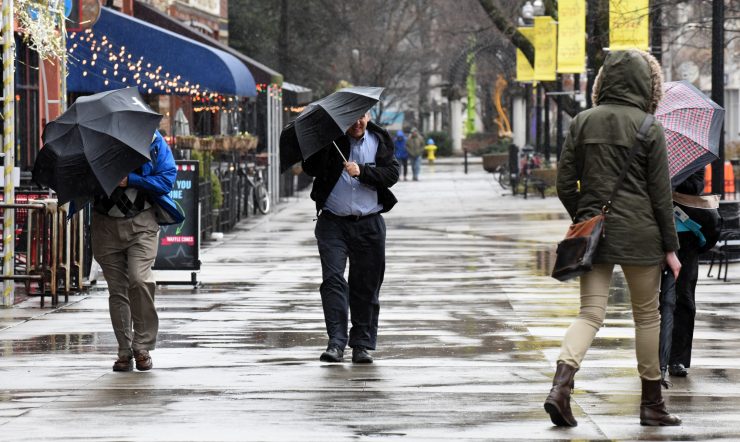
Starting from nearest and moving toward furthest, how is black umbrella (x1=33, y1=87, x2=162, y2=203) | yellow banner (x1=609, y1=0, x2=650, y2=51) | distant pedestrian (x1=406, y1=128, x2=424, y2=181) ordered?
black umbrella (x1=33, y1=87, x2=162, y2=203), yellow banner (x1=609, y1=0, x2=650, y2=51), distant pedestrian (x1=406, y1=128, x2=424, y2=181)

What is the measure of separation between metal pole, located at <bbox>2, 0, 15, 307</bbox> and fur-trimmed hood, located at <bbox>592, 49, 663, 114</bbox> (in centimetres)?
714

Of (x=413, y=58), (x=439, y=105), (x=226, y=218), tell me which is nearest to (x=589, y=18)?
(x=226, y=218)

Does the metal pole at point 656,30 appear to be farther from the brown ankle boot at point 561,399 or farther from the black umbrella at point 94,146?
the brown ankle boot at point 561,399

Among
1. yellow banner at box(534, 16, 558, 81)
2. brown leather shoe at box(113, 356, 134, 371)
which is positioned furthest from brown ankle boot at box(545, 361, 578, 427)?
yellow banner at box(534, 16, 558, 81)

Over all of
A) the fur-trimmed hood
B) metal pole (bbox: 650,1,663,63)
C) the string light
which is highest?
metal pole (bbox: 650,1,663,63)

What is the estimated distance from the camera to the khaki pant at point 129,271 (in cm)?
965

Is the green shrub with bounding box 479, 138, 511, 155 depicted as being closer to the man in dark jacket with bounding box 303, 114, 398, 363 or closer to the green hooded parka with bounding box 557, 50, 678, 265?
the man in dark jacket with bounding box 303, 114, 398, 363

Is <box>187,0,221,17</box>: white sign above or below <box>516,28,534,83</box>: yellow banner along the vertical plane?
above

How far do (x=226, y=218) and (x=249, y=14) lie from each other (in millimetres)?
27463

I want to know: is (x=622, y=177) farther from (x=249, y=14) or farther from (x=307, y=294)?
(x=249, y=14)

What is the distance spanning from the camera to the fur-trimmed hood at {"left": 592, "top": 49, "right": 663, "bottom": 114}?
7.76 meters

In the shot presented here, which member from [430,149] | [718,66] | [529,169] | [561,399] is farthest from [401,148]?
[561,399]

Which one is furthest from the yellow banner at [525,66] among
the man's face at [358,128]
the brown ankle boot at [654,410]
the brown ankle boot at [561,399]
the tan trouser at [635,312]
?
the brown ankle boot at [561,399]

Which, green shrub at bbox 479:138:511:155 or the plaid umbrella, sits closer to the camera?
the plaid umbrella
